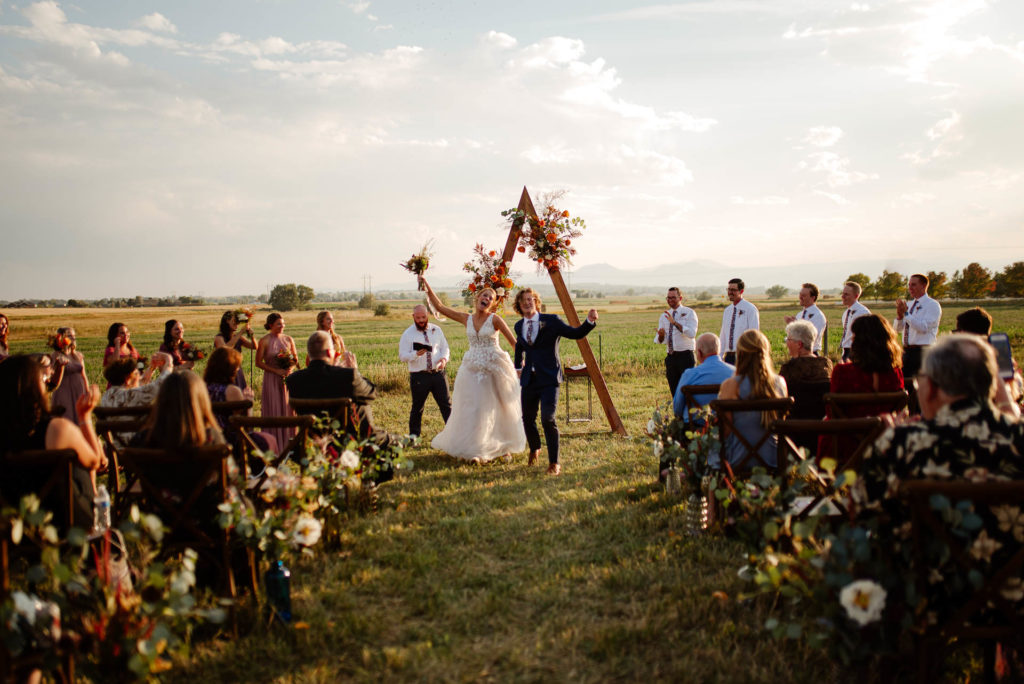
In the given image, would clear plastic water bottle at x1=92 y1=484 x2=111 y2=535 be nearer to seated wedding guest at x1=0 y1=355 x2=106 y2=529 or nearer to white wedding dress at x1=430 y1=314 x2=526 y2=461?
seated wedding guest at x1=0 y1=355 x2=106 y2=529

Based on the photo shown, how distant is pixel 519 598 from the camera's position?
4344 mm

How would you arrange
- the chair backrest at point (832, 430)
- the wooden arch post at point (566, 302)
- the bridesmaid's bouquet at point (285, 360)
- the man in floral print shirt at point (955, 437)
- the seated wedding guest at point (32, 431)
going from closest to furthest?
the man in floral print shirt at point (955, 437)
the seated wedding guest at point (32, 431)
the chair backrest at point (832, 430)
the bridesmaid's bouquet at point (285, 360)
the wooden arch post at point (566, 302)

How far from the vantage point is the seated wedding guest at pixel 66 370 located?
25.2ft

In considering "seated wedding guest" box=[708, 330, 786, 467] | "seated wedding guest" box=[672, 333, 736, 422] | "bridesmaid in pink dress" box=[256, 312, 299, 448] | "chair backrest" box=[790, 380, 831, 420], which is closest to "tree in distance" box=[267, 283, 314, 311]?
"bridesmaid in pink dress" box=[256, 312, 299, 448]

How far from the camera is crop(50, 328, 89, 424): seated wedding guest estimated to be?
7.67 metres

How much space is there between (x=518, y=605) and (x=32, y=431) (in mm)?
3249

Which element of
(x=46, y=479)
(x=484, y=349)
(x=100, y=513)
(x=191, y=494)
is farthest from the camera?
(x=484, y=349)

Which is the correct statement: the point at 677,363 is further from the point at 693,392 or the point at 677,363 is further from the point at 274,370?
the point at 274,370

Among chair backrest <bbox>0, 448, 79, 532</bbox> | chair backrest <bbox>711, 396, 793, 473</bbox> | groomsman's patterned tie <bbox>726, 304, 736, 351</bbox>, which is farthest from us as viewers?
groomsman's patterned tie <bbox>726, 304, 736, 351</bbox>

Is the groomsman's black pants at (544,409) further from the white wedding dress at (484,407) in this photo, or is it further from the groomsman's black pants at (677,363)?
the groomsman's black pants at (677,363)

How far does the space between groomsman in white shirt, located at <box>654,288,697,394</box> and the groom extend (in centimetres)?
243

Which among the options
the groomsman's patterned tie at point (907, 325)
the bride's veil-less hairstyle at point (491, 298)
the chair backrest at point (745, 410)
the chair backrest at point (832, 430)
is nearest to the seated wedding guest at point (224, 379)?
the bride's veil-less hairstyle at point (491, 298)

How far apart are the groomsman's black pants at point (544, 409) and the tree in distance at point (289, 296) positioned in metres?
55.0

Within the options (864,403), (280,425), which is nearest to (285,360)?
(280,425)
